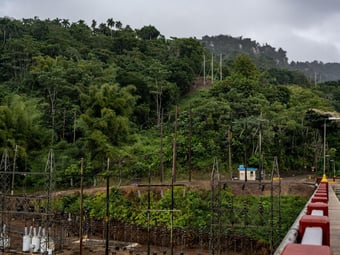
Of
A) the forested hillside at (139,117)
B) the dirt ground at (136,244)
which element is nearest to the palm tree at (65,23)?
the forested hillside at (139,117)

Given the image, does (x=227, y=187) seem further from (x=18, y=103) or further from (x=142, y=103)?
(x=142, y=103)

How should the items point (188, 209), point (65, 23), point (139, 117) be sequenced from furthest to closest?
point (65, 23)
point (139, 117)
point (188, 209)

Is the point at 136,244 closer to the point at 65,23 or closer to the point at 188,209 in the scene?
the point at 188,209

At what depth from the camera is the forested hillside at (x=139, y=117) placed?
90.9 ft

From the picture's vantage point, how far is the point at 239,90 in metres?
37.0

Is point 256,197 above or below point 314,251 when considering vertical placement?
below

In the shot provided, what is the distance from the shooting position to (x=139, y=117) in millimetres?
39031

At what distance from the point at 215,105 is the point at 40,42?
23.1 m

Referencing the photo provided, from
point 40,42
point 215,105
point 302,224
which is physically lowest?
point 302,224

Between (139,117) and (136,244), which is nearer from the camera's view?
(136,244)

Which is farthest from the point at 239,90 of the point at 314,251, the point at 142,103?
the point at 314,251

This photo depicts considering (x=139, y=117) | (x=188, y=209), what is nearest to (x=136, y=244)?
(x=188, y=209)

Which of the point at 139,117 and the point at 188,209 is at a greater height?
the point at 139,117

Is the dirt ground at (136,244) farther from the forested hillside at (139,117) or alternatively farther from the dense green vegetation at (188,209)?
the forested hillside at (139,117)
